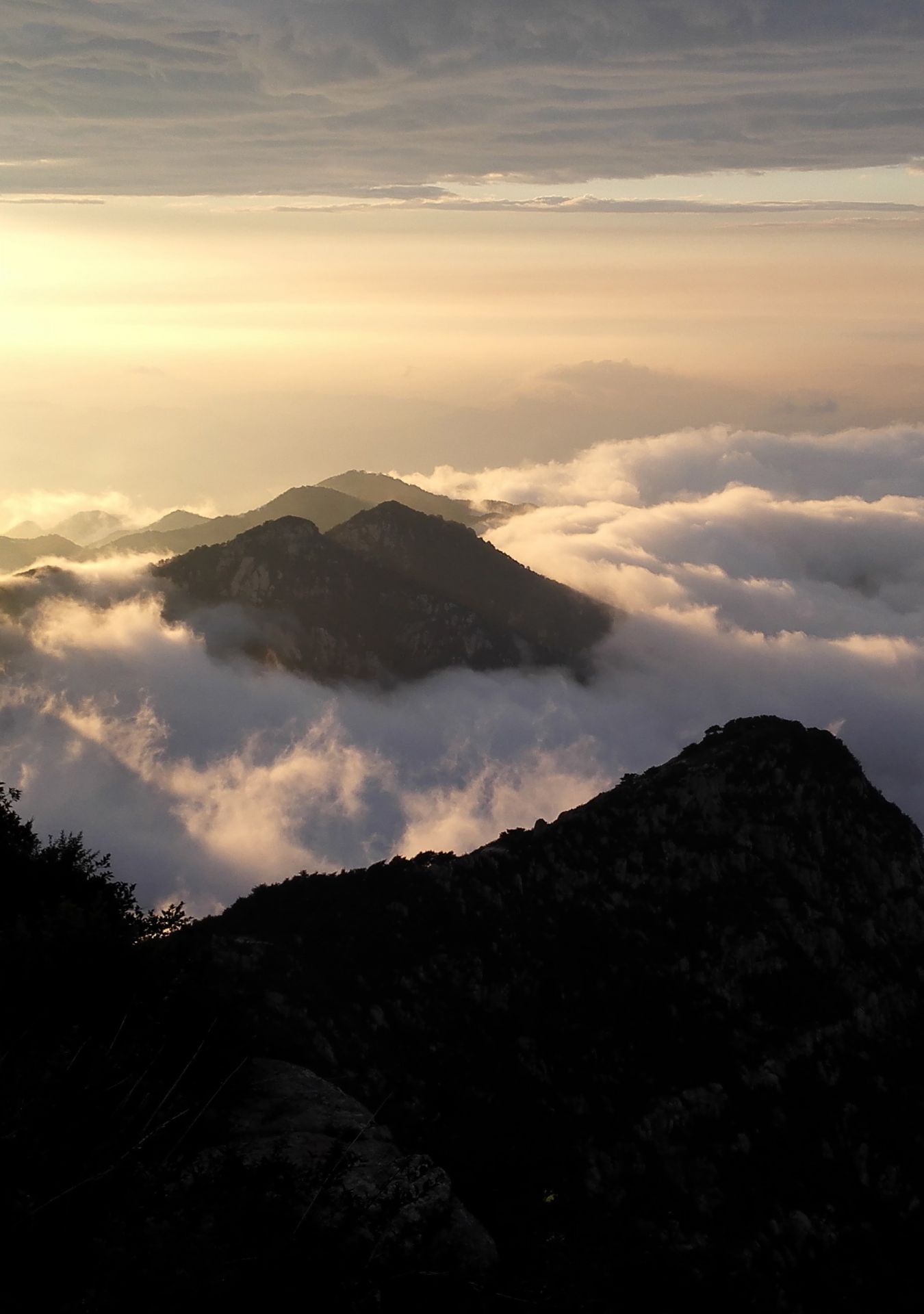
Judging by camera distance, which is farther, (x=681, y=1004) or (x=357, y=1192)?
(x=681, y=1004)

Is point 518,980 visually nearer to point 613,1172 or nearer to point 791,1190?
point 613,1172

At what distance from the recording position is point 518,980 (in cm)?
6888

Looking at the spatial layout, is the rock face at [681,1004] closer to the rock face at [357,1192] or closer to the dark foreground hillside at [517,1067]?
the dark foreground hillside at [517,1067]

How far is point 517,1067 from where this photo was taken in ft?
203

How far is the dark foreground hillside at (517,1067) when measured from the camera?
1906 centimetres

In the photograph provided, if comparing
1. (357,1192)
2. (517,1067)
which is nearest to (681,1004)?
(517,1067)

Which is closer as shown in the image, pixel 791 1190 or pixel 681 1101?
pixel 791 1190

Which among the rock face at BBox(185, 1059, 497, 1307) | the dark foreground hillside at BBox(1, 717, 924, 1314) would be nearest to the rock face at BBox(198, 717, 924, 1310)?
the dark foreground hillside at BBox(1, 717, 924, 1314)

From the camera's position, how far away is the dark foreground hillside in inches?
750

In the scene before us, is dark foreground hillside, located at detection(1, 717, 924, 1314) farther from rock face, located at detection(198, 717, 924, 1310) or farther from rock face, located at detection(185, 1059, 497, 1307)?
rock face, located at detection(198, 717, 924, 1310)

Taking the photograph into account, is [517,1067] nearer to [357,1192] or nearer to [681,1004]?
[681,1004]

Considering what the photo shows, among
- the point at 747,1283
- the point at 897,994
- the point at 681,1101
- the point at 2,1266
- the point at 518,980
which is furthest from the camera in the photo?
the point at 897,994

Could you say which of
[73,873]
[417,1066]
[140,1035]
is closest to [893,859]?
[417,1066]

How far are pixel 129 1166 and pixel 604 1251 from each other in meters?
11.5
